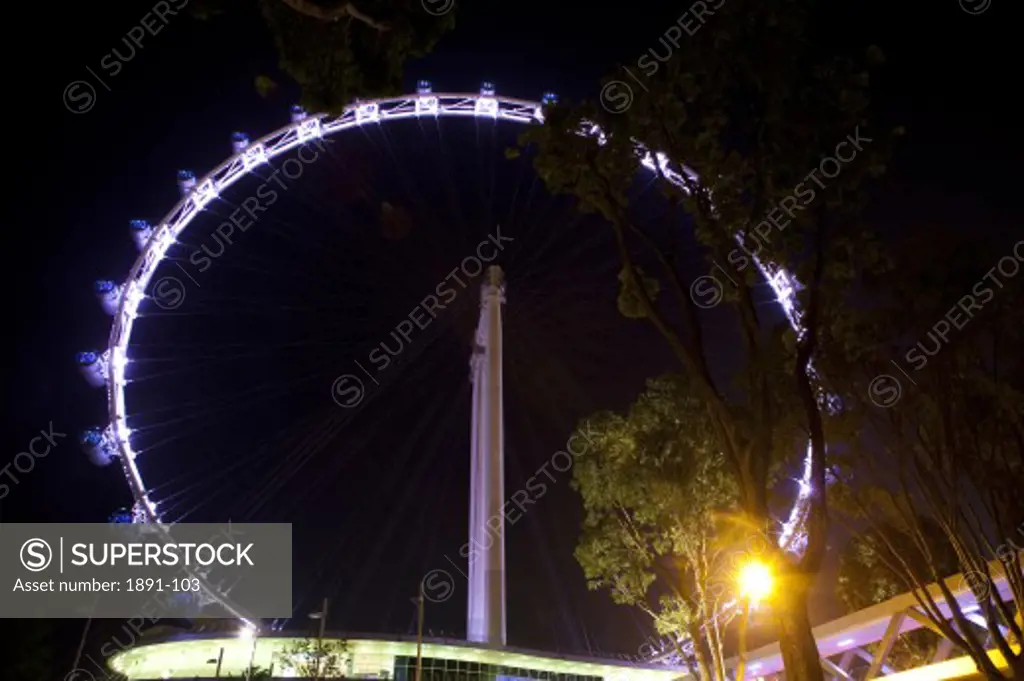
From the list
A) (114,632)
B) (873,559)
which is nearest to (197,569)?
(114,632)

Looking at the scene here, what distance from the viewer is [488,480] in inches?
1292

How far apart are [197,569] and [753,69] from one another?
25259 mm

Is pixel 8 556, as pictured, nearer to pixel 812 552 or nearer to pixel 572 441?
pixel 572 441

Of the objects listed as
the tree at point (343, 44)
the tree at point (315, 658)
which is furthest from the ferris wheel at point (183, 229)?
the tree at point (343, 44)

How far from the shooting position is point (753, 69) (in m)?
10.5

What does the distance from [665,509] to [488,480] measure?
14.3 metres

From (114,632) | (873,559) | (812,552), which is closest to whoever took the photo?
(812,552)

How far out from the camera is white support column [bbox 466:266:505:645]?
3156 centimetres

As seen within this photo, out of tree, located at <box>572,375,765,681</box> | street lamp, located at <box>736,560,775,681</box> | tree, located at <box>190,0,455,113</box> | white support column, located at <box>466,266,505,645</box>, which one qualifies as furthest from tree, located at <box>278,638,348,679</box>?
tree, located at <box>190,0,455,113</box>

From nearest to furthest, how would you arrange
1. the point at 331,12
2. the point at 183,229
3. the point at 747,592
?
the point at 331,12 → the point at 747,592 → the point at 183,229

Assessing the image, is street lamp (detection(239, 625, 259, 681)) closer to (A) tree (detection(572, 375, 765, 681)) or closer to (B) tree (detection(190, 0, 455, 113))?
(A) tree (detection(572, 375, 765, 681))

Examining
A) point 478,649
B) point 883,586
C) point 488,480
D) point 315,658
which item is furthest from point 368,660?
point 883,586

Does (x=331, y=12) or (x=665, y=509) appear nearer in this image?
(x=331, y=12)

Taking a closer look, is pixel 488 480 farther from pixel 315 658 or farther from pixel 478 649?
pixel 315 658
